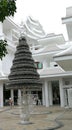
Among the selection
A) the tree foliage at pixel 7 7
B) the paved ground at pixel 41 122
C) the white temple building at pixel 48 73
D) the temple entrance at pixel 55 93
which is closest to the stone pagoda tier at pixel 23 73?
the paved ground at pixel 41 122

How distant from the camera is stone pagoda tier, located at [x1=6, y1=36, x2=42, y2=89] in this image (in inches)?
478

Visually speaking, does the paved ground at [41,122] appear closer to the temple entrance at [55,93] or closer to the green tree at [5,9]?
the green tree at [5,9]

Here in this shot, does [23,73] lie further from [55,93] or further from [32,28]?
[32,28]

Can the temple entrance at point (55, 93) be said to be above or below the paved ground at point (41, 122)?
above

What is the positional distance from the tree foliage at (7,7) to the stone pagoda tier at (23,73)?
7.17 metres

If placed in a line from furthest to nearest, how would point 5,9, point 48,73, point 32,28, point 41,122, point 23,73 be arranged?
point 32,28 → point 48,73 → point 41,122 → point 23,73 → point 5,9

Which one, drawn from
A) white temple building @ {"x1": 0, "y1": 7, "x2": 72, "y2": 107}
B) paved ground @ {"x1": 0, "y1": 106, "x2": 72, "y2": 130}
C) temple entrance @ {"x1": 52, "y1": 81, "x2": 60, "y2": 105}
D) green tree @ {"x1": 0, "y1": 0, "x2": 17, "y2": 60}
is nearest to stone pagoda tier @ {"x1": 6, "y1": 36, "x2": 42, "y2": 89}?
paved ground @ {"x1": 0, "y1": 106, "x2": 72, "y2": 130}

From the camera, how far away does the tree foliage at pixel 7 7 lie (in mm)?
4949

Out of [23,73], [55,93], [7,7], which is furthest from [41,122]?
[55,93]

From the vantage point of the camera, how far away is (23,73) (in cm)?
1227

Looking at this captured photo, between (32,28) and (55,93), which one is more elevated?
(32,28)

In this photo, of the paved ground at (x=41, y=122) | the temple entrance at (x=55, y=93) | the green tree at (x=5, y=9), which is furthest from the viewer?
the temple entrance at (x=55, y=93)

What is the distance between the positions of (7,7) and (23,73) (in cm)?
742

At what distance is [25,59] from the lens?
502 inches
